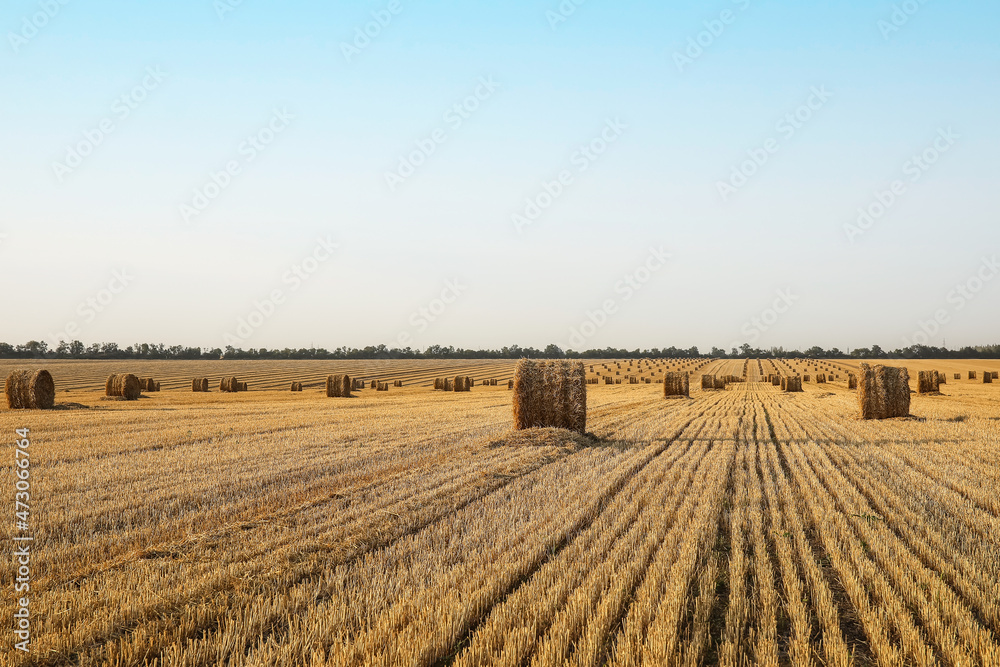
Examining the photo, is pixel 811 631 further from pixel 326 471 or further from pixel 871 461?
pixel 871 461

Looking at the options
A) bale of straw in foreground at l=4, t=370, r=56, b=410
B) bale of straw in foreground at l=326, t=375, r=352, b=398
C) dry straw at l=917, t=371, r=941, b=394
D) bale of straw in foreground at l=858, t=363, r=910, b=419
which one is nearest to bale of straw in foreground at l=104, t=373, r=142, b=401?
bale of straw in foreground at l=4, t=370, r=56, b=410

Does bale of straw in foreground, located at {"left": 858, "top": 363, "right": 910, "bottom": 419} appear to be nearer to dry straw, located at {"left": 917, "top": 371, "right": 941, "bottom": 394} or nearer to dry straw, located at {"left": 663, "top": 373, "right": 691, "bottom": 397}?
dry straw, located at {"left": 663, "top": 373, "right": 691, "bottom": 397}

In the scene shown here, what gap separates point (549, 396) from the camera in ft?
49.9

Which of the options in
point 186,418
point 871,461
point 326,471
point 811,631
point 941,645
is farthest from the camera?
point 186,418

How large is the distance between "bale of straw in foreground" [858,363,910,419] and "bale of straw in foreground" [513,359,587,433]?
36.0 ft

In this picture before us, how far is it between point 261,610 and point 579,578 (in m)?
2.54

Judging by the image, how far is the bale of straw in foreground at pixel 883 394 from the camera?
64.1 ft

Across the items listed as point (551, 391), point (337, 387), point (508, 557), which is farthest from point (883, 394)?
point (337, 387)

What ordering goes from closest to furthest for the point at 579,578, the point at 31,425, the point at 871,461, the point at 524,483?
1. the point at 579,578
2. the point at 524,483
3. the point at 871,461
4. the point at 31,425

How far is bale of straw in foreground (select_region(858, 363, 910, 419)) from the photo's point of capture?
1955cm

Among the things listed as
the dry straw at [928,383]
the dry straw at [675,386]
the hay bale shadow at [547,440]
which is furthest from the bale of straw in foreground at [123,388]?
the dry straw at [928,383]

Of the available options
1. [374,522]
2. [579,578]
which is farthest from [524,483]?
[579,578]

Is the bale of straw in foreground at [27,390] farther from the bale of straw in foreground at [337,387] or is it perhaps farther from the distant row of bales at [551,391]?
the bale of straw in foreground at [337,387]

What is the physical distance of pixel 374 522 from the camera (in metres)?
6.63
